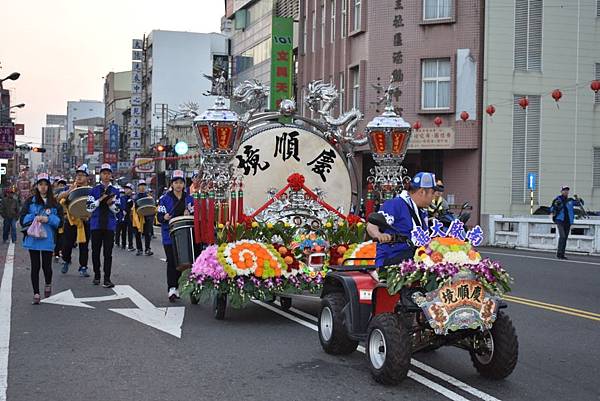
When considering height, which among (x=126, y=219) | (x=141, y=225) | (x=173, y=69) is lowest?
(x=141, y=225)

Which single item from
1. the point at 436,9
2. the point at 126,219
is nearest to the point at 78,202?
the point at 126,219

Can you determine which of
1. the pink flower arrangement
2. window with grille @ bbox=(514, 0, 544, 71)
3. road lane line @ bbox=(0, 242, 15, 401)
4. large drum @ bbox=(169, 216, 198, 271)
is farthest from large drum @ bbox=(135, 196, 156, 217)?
window with grille @ bbox=(514, 0, 544, 71)

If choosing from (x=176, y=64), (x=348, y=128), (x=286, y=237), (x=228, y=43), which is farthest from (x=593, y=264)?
(x=176, y=64)

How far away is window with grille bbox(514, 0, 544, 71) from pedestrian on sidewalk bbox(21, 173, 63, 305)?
24394 millimetres

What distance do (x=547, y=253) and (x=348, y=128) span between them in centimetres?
1245

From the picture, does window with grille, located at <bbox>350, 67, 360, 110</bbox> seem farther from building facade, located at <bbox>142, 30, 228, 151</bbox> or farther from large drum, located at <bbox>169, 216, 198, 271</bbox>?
building facade, located at <bbox>142, 30, 228, 151</bbox>

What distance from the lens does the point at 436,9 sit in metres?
33.0

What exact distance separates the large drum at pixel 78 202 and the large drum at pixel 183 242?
179 inches

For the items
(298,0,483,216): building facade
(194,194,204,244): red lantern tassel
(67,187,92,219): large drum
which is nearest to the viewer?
(194,194,204,244): red lantern tassel

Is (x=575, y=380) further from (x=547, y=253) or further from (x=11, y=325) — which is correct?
(x=547, y=253)

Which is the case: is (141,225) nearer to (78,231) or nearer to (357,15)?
(78,231)

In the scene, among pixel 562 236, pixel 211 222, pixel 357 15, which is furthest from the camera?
pixel 357 15

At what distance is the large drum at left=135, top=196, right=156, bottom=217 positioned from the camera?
21.0 meters

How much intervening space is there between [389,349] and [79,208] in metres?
10.4
